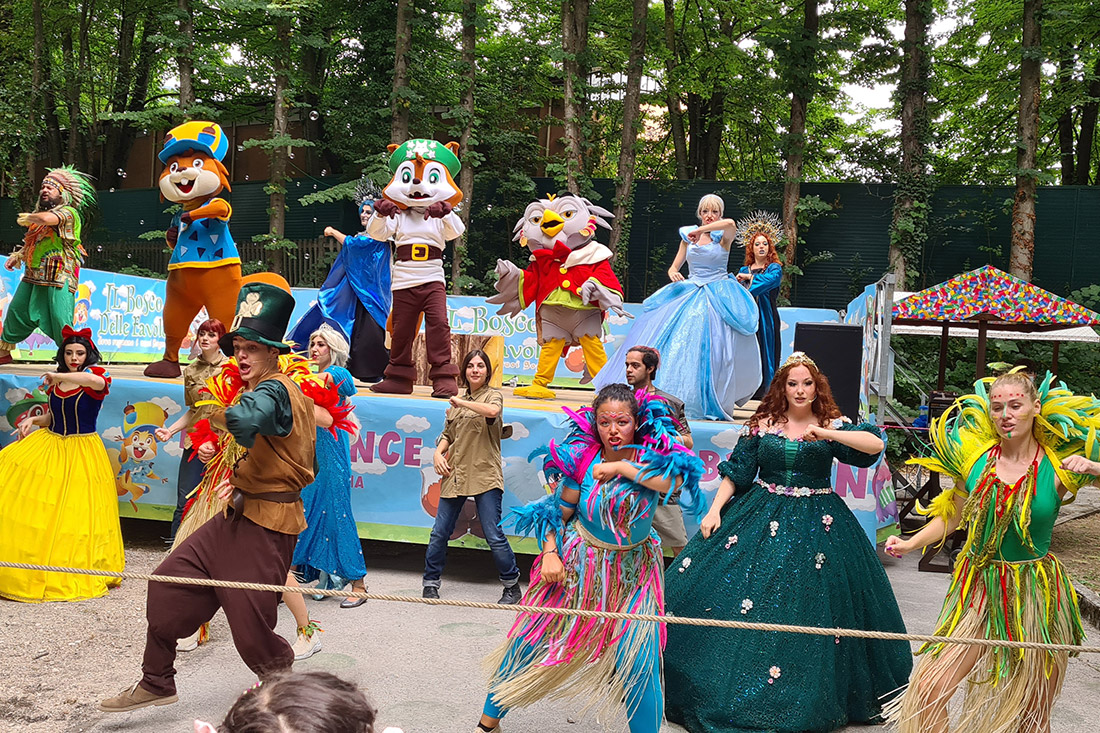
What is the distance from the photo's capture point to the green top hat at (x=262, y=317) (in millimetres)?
3737

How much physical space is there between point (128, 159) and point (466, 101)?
1153 centimetres

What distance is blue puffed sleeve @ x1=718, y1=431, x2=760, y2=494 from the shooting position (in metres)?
4.05

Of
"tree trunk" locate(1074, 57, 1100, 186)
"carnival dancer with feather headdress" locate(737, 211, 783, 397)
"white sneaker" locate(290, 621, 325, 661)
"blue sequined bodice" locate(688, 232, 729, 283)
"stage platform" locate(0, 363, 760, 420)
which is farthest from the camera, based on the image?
"tree trunk" locate(1074, 57, 1100, 186)

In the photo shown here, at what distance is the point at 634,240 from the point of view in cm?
1644

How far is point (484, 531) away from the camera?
554cm

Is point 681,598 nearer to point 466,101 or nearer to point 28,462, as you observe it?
point 28,462

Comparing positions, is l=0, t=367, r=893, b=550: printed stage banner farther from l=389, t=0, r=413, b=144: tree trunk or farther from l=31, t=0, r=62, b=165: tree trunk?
l=31, t=0, r=62, b=165: tree trunk

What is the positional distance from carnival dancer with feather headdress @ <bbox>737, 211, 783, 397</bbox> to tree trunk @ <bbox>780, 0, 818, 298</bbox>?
8124mm

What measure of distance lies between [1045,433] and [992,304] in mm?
6661

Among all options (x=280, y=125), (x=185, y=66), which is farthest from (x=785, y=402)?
(x=185, y=66)

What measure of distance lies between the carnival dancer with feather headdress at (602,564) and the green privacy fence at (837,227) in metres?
12.8

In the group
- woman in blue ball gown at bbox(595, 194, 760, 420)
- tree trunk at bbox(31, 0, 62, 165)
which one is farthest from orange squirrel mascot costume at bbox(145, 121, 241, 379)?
tree trunk at bbox(31, 0, 62, 165)

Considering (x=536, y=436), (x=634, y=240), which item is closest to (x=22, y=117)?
(x=634, y=240)

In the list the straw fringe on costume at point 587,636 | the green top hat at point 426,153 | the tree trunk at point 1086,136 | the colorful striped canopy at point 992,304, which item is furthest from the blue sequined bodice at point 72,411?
the tree trunk at point 1086,136
